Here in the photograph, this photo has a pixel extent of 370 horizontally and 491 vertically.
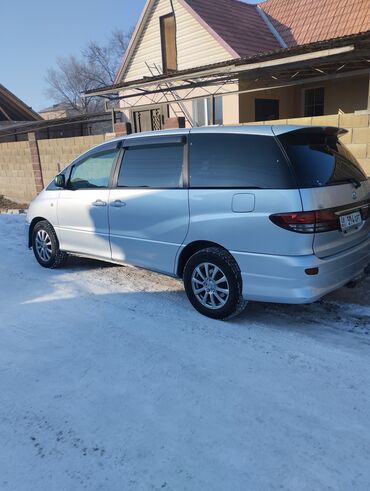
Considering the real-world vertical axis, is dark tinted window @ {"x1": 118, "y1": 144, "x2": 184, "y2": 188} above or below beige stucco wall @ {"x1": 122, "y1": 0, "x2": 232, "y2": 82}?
below

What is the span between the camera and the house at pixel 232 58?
531 inches

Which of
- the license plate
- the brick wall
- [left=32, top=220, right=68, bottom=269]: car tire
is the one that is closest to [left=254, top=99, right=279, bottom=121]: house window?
the brick wall

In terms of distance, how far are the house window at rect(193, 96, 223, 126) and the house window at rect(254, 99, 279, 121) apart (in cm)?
121

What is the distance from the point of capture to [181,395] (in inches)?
119

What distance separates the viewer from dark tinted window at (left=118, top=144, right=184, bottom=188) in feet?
14.8

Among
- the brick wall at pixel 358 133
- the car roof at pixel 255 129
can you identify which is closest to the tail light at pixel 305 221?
the car roof at pixel 255 129

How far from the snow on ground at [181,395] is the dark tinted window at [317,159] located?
1.35 meters

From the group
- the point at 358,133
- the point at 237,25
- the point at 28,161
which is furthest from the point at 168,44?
the point at 358,133

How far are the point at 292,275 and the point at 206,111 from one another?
1223cm

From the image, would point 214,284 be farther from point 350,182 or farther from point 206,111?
point 206,111

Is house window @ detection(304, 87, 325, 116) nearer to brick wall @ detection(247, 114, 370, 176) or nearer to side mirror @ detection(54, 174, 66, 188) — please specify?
brick wall @ detection(247, 114, 370, 176)

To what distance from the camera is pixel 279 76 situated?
12469 millimetres

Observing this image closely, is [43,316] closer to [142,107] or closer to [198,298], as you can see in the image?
[198,298]

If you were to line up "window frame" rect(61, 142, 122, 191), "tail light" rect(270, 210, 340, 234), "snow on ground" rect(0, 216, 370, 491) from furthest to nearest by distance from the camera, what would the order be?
"window frame" rect(61, 142, 122, 191) < "tail light" rect(270, 210, 340, 234) < "snow on ground" rect(0, 216, 370, 491)
